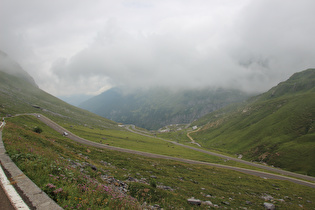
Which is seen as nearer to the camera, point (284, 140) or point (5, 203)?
point (5, 203)

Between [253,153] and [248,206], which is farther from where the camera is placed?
[253,153]

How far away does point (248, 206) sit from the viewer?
23.1 meters

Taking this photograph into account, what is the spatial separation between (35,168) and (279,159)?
12653 centimetres

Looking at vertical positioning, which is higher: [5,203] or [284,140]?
[284,140]

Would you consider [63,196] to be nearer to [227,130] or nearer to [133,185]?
[133,185]

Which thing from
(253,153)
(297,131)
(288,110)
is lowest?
(253,153)

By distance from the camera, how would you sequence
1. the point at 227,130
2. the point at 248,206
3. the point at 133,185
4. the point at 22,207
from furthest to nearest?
the point at 227,130 < the point at 248,206 < the point at 133,185 < the point at 22,207

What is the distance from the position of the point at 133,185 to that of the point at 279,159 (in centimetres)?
11661

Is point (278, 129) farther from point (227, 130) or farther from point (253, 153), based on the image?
point (227, 130)

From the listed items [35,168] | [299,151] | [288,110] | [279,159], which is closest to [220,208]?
[35,168]

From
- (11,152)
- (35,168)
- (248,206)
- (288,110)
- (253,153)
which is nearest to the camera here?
(35,168)

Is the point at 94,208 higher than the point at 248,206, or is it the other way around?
the point at 94,208

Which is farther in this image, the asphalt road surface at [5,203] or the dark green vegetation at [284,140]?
the dark green vegetation at [284,140]

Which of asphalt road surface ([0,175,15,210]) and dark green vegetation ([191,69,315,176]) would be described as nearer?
asphalt road surface ([0,175,15,210])
